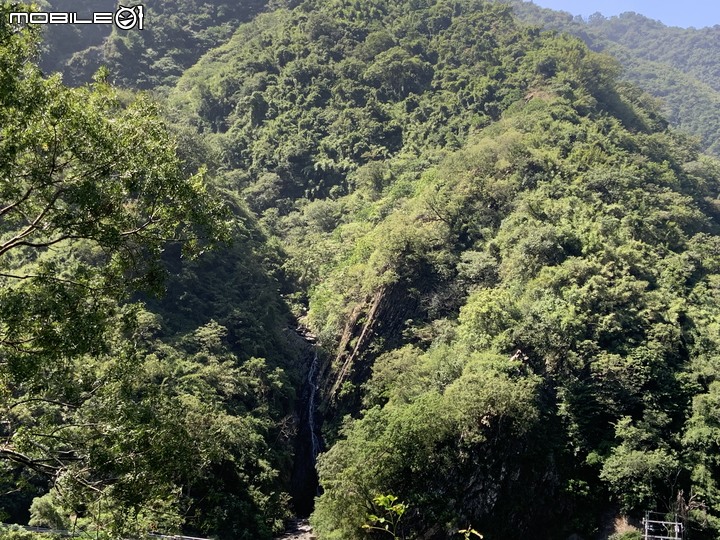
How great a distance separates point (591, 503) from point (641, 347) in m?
7.50

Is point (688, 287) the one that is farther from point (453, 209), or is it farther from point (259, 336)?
point (259, 336)

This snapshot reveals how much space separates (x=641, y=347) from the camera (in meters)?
27.5

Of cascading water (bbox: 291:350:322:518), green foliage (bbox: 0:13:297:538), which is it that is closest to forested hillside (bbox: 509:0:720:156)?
cascading water (bbox: 291:350:322:518)

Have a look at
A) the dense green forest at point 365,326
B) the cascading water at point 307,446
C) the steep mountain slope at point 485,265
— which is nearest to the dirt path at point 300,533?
the dense green forest at point 365,326

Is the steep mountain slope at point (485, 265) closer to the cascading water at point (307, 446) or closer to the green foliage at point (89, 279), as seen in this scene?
the cascading water at point (307, 446)

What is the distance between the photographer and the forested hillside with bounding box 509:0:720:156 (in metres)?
109

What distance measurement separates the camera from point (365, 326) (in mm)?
37469

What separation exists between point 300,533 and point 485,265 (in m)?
17.7

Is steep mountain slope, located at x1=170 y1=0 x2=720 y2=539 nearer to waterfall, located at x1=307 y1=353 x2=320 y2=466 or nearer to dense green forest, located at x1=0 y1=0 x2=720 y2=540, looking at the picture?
dense green forest, located at x1=0 y1=0 x2=720 y2=540

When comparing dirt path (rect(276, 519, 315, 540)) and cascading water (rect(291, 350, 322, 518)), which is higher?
cascading water (rect(291, 350, 322, 518))

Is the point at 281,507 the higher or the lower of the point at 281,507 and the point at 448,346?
the lower

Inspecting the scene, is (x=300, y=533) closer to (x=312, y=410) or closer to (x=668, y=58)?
(x=312, y=410)

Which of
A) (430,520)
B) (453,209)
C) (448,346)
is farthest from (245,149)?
(430,520)

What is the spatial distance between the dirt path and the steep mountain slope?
281 centimetres
